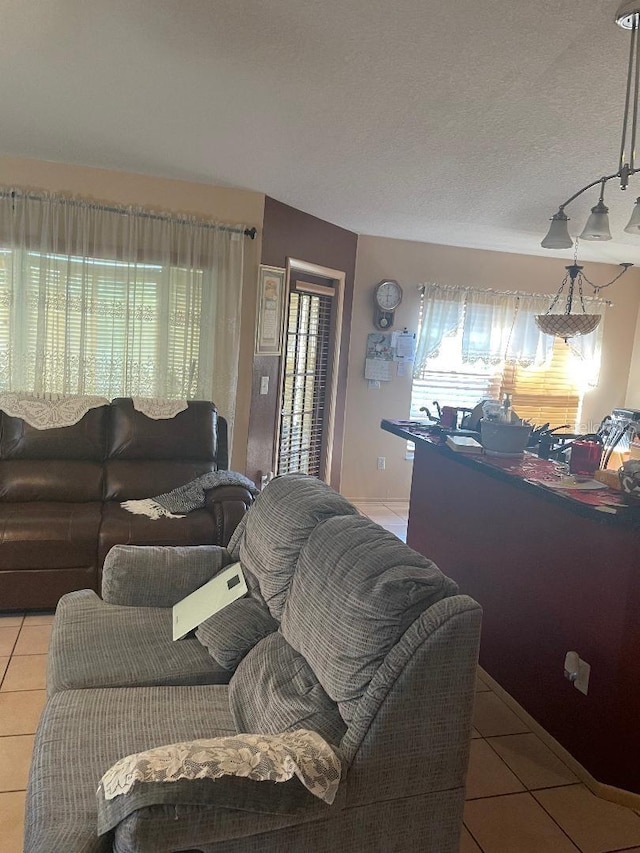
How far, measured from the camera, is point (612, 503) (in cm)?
225

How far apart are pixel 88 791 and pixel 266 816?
1.38 ft

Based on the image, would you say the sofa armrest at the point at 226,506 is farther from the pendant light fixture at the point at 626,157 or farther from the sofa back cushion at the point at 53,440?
the pendant light fixture at the point at 626,157

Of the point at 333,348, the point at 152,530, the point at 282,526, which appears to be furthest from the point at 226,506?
the point at 333,348

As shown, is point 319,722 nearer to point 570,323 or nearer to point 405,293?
point 570,323

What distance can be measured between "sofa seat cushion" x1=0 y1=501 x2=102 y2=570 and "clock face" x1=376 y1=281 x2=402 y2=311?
10.9ft

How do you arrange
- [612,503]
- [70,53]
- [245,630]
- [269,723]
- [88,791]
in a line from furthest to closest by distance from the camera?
1. [70,53]
2. [612,503]
3. [245,630]
4. [269,723]
5. [88,791]

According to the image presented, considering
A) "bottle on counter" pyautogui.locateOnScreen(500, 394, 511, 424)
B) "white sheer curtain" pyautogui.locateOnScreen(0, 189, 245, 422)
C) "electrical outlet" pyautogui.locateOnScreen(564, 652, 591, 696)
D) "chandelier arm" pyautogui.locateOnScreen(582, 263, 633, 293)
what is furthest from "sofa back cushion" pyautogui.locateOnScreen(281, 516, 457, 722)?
"chandelier arm" pyautogui.locateOnScreen(582, 263, 633, 293)

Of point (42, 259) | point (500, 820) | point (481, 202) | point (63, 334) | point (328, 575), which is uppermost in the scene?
point (481, 202)

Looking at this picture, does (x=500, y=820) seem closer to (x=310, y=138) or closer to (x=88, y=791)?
(x=88, y=791)

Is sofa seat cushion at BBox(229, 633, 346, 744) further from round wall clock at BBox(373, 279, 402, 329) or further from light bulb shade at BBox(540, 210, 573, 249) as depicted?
round wall clock at BBox(373, 279, 402, 329)

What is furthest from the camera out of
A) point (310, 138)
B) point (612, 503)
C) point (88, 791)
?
point (310, 138)

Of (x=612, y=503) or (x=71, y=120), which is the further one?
(x=71, y=120)

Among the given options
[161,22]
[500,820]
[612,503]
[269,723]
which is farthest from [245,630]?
[161,22]

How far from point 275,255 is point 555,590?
10.3 ft
